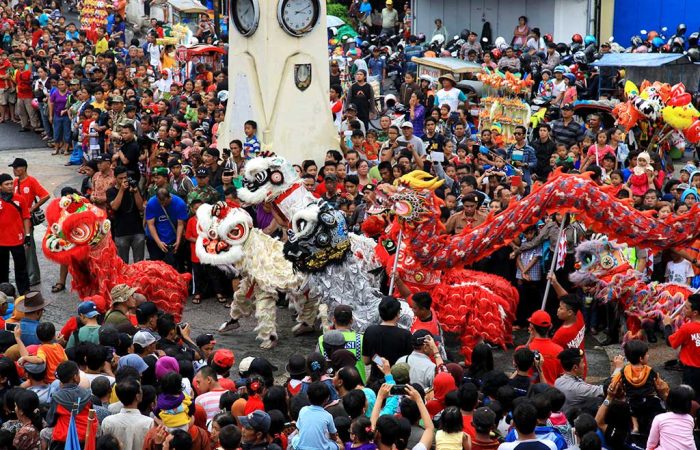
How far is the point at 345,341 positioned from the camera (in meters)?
9.12

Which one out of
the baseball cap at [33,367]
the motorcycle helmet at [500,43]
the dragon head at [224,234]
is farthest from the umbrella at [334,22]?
the baseball cap at [33,367]

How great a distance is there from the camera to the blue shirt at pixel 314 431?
24.1 feet

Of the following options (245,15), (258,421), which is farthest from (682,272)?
(245,15)

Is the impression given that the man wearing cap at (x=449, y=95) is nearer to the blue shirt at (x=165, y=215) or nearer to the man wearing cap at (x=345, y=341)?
the blue shirt at (x=165, y=215)

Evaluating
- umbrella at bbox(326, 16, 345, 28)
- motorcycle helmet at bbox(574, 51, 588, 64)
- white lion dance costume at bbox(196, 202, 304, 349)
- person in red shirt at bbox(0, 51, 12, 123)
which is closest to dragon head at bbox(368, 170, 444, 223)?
white lion dance costume at bbox(196, 202, 304, 349)

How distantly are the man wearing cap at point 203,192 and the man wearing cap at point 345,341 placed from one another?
13.4ft

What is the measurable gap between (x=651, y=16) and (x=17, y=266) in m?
16.7

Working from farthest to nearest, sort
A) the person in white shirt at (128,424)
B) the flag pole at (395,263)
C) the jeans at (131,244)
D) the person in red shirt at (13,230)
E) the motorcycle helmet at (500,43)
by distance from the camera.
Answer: the motorcycle helmet at (500,43) < the jeans at (131,244) < the person in red shirt at (13,230) < the flag pole at (395,263) < the person in white shirt at (128,424)

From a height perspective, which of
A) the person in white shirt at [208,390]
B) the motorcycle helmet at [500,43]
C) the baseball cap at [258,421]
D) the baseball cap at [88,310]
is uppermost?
the motorcycle helmet at [500,43]

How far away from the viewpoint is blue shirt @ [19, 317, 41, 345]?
31.8ft

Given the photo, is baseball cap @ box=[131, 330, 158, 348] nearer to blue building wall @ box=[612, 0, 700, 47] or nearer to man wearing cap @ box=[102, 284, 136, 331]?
man wearing cap @ box=[102, 284, 136, 331]

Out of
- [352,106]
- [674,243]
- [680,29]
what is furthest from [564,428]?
[680,29]

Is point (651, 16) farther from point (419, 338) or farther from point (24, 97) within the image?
point (419, 338)

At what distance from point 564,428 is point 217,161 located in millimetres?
7327
